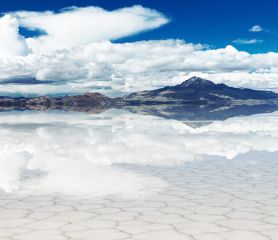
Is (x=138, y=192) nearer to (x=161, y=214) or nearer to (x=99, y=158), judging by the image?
(x=161, y=214)

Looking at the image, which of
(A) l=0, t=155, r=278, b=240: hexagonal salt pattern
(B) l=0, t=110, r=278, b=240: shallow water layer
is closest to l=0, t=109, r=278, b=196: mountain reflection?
(B) l=0, t=110, r=278, b=240: shallow water layer

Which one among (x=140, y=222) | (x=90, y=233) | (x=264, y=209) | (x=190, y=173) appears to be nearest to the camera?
(x=90, y=233)

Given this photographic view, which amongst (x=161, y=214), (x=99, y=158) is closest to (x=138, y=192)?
(x=161, y=214)

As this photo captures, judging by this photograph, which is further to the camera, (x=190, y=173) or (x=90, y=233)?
(x=190, y=173)

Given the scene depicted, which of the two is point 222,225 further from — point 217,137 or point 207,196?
point 217,137

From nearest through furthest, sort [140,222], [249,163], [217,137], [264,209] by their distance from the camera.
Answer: [140,222] → [264,209] → [249,163] → [217,137]

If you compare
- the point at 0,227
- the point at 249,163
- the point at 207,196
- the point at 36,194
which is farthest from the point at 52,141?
the point at 0,227

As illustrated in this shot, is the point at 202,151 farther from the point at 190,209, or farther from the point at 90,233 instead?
the point at 90,233
